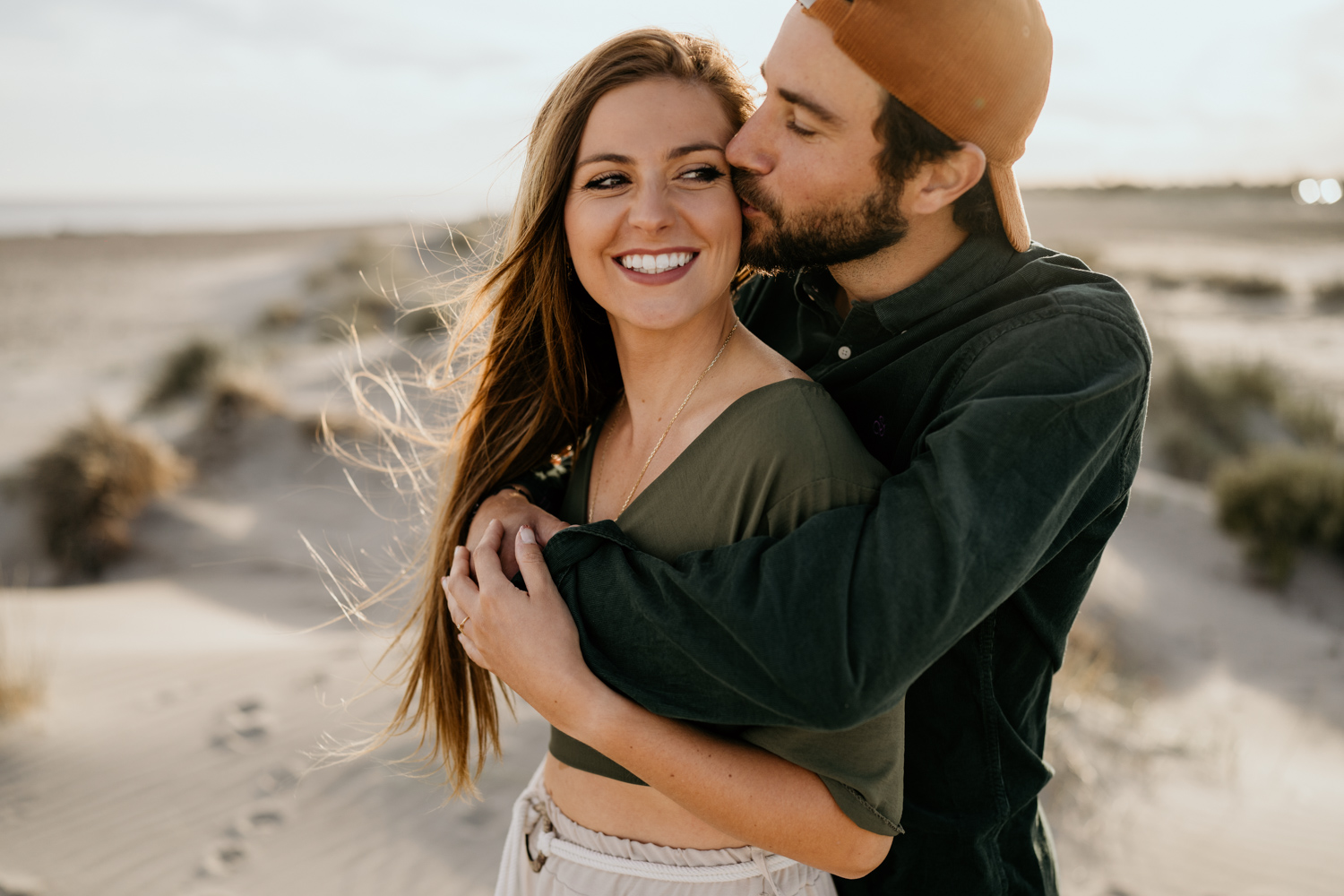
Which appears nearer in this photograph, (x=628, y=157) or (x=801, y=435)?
(x=801, y=435)

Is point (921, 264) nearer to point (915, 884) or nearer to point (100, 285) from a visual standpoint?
point (915, 884)

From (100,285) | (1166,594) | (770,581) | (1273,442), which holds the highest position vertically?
(770,581)

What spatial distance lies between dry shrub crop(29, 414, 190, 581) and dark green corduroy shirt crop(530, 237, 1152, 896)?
26.5 feet

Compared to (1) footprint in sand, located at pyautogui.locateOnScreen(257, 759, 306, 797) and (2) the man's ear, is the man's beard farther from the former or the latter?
(1) footprint in sand, located at pyautogui.locateOnScreen(257, 759, 306, 797)

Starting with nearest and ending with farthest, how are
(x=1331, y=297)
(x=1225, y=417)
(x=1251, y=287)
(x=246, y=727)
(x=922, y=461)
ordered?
(x=922, y=461) → (x=246, y=727) → (x=1225, y=417) → (x=1331, y=297) → (x=1251, y=287)

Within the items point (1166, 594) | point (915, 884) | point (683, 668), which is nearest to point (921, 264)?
point (683, 668)

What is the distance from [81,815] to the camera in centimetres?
423

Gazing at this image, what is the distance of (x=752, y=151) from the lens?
197 centimetres

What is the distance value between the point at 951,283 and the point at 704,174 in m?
0.61

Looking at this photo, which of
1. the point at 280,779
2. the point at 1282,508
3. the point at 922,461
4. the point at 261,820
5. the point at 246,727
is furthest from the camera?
the point at 1282,508

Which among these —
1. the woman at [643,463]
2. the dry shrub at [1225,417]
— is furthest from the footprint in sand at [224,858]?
the dry shrub at [1225,417]

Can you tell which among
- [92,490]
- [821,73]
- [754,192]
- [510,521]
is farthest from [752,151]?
[92,490]

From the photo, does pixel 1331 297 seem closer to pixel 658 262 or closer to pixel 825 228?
Result: pixel 825 228

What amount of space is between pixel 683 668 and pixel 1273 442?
12.3m
